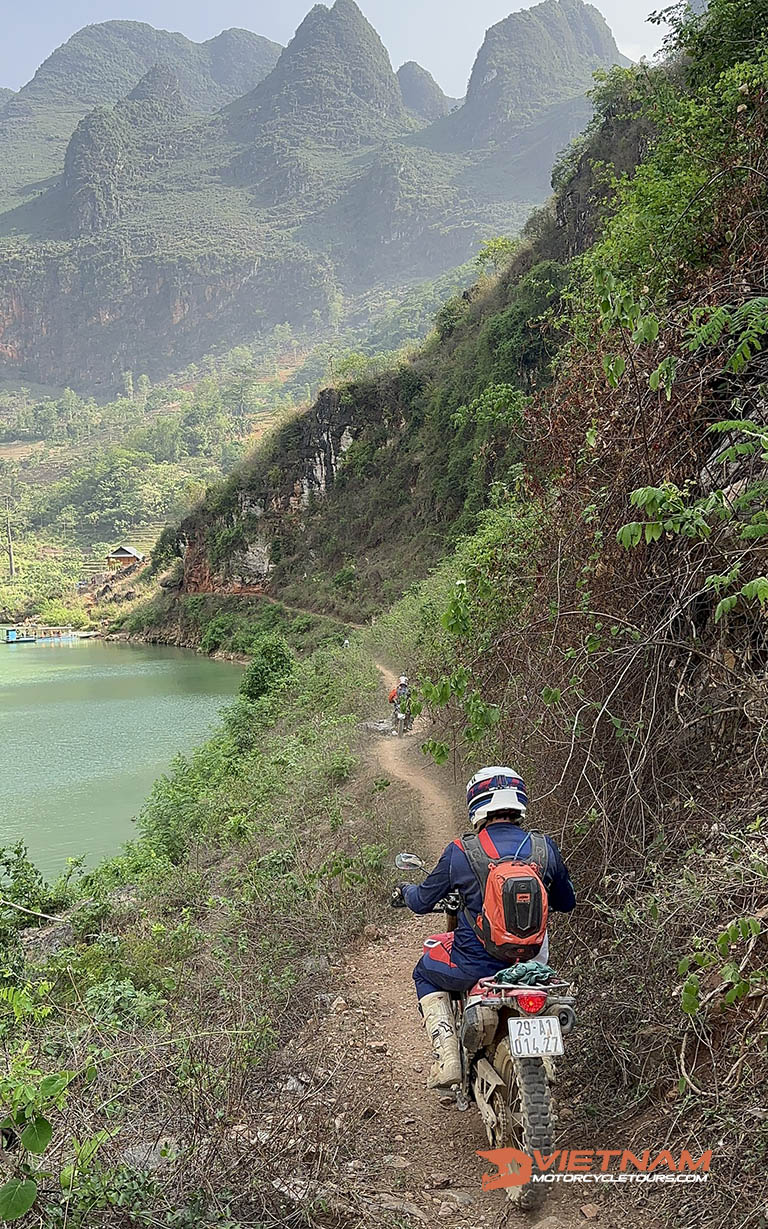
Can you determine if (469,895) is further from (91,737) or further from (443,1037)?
(91,737)

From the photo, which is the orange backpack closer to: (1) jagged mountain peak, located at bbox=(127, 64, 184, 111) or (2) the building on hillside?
(2) the building on hillside

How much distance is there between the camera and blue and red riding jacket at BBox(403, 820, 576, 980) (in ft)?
9.27

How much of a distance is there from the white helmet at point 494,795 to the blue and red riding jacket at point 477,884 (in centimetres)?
6

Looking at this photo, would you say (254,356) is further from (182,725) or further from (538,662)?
(538,662)

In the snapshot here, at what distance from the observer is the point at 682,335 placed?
3688mm

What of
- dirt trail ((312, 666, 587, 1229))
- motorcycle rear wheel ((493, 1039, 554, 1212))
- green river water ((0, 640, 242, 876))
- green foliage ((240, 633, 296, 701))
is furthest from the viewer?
green foliage ((240, 633, 296, 701))

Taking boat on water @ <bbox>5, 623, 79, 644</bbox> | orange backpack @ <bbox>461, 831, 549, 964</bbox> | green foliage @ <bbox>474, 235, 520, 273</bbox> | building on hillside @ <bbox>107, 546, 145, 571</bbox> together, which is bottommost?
boat on water @ <bbox>5, 623, 79, 644</bbox>

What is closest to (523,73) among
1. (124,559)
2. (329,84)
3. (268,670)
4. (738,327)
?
(329,84)

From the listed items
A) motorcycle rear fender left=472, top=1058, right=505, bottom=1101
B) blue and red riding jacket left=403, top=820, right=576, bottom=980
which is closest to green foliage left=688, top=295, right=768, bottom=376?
blue and red riding jacket left=403, top=820, right=576, bottom=980

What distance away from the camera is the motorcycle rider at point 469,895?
2840 millimetres

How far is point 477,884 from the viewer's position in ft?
9.32

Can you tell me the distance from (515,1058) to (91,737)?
19.4 metres

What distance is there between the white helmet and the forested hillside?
15908cm

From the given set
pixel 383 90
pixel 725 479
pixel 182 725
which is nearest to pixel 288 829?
pixel 725 479
